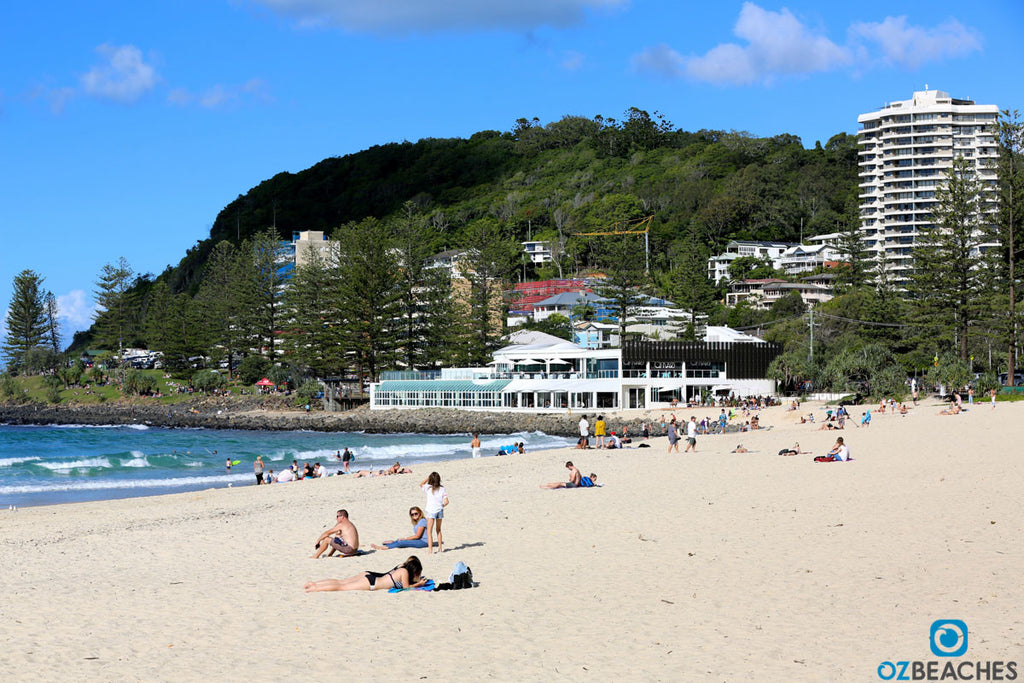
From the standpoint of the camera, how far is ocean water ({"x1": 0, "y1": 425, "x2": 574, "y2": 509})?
69.2ft

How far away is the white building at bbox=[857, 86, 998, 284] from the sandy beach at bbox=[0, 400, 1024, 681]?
71825 mm

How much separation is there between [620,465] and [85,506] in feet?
32.4

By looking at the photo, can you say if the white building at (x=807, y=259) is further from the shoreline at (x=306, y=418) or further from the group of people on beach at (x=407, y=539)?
the group of people on beach at (x=407, y=539)

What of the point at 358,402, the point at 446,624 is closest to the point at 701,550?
the point at 446,624

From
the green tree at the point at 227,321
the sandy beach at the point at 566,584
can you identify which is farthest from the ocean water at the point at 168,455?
the green tree at the point at 227,321

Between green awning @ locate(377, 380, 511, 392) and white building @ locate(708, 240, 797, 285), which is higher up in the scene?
white building @ locate(708, 240, 797, 285)

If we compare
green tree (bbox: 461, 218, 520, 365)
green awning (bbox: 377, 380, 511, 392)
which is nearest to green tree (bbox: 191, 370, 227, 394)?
green awning (bbox: 377, 380, 511, 392)

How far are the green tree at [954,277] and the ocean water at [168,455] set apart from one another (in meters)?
18.7

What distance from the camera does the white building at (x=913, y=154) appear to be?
8025 cm

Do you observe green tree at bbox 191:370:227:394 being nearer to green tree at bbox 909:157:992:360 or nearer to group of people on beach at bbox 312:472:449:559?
green tree at bbox 909:157:992:360

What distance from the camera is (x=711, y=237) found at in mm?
92938

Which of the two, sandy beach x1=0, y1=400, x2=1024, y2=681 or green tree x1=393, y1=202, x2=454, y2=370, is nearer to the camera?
sandy beach x1=0, y1=400, x2=1024, y2=681

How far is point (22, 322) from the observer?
251 ft

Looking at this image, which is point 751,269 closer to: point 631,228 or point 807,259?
point 807,259
